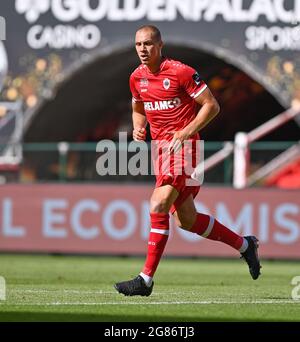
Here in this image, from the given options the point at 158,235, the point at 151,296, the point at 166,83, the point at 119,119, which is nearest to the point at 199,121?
the point at 166,83

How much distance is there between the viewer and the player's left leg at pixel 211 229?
11461 mm

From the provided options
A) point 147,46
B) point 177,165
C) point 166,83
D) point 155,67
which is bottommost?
point 177,165

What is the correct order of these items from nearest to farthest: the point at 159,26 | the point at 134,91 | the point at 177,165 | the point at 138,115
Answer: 1. the point at 177,165
2. the point at 134,91
3. the point at 138,115
4. the point at 159,26

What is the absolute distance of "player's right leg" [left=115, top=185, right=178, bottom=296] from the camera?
10.8 metres

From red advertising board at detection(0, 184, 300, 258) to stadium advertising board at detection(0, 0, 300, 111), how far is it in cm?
Answer: 452

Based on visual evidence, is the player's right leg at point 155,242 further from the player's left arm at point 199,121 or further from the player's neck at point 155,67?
A: the player's neck at point 155,67

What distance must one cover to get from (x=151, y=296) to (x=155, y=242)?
0.57m

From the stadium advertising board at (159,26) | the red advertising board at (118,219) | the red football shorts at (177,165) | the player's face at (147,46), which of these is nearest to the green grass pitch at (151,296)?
the red football shorts at (177,165)

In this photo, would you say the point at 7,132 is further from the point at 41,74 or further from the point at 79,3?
the point at 79,3

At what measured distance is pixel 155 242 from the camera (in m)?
11.0

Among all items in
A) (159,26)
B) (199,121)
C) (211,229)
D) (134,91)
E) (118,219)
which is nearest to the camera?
(199,121)

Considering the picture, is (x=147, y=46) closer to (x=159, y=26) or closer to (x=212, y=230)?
(x=212, y=230)

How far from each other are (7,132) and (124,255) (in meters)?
5.89
